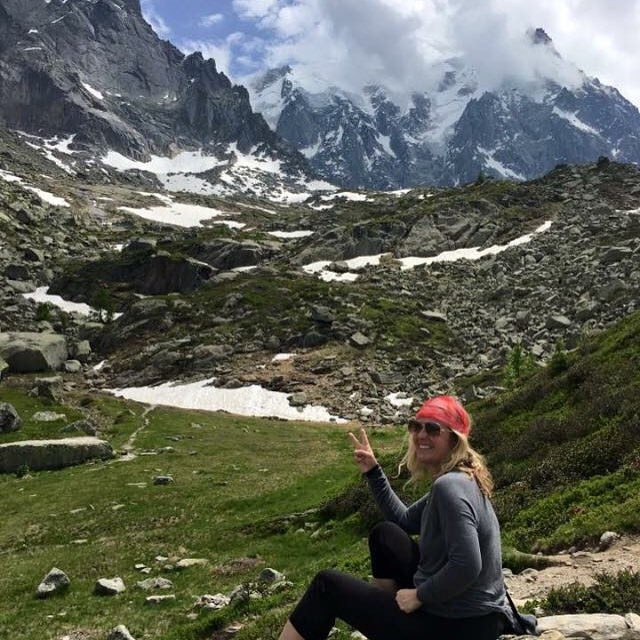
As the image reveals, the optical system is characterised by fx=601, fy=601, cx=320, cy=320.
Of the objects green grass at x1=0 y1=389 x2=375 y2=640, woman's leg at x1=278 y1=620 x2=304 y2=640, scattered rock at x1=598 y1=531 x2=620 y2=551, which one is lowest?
green grass at x1=0 y1=389 x2=375 y2=640

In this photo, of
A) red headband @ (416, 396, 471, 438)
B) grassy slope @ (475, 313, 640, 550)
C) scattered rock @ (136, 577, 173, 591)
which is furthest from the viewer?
scattered rock @ (136, 577, 173, 591)

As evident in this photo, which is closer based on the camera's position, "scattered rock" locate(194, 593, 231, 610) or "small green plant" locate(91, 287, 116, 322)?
"scattered rock" locate(194, 593, 231, 610)

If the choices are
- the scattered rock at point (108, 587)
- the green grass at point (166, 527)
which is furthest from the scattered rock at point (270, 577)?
the scattered rock at point (108, 587)

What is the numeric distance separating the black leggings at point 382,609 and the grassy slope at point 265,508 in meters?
4.28

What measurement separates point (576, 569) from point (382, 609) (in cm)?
560

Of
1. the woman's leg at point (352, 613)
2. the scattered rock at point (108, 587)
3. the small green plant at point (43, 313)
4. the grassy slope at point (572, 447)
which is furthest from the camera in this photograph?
the small green plant at point (43, 313)

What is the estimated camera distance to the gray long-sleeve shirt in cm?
632

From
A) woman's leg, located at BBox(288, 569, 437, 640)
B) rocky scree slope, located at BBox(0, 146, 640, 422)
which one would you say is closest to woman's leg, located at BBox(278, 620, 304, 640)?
woman's leg, located at BBox(288, 569, 437, 640)

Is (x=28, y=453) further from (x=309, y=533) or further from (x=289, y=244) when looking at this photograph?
(x=289, y=244)

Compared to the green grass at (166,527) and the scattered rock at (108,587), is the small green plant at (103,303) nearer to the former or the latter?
the green grass at (166,527)

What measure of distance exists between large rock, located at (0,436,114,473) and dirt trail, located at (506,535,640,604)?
37.1 metres

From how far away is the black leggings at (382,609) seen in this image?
21.7 feet

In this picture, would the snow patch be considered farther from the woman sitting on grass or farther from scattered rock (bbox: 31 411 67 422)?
the woman sitting on grass

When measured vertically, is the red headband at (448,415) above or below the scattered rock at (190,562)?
above
